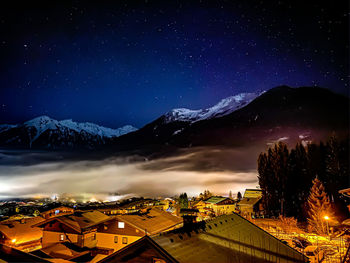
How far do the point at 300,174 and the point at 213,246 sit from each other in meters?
45.0

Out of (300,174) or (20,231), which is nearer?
(20,231)

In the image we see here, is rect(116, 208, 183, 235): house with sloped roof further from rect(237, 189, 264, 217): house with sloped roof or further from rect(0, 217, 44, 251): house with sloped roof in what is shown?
rect(237, 189, 264, 217): house with sloped roof

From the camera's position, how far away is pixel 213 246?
13320 mm

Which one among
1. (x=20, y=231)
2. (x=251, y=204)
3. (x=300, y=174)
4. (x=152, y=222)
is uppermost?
(x=300, y=174)

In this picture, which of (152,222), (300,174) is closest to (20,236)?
(152,222)

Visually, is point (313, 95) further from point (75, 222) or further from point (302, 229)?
point (75, 222)

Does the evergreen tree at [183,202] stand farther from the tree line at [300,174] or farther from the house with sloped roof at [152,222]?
the house with sloped roof at [152,222]

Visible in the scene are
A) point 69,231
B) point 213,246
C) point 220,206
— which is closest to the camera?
point 213,246

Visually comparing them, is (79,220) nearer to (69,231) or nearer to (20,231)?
(69,231)

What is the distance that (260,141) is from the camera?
553ft

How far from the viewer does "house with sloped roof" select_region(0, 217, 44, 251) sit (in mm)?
38156

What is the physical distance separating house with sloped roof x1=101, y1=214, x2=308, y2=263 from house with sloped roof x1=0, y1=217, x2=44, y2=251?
1307 inches

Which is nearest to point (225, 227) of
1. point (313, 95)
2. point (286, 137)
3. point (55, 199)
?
point (55, 199)

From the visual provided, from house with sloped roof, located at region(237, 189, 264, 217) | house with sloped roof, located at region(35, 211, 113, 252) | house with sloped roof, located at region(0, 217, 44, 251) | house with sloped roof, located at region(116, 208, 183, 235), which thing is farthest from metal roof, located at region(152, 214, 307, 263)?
house with sloped roof, located at region(237, 189, 264, 217)
